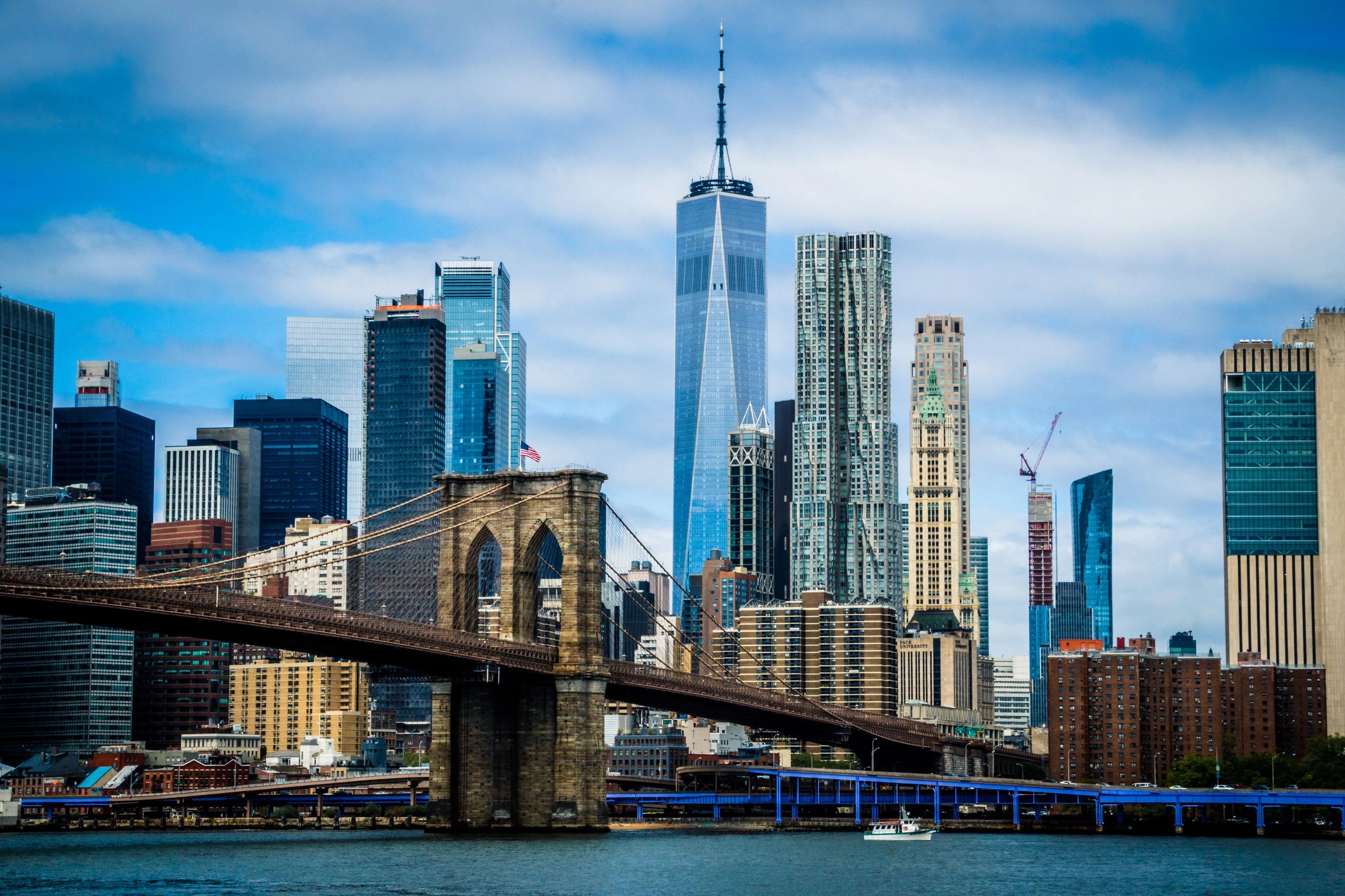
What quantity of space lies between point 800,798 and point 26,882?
7085cm

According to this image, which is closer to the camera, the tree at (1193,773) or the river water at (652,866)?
the river water at (652,866)

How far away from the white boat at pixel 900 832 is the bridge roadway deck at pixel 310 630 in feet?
34.1

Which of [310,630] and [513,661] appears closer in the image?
[310,630]

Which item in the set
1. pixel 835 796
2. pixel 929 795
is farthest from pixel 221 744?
pixel 929 795

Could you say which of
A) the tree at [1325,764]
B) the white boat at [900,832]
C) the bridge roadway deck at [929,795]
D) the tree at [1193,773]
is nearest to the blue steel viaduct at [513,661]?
the white boat at [900,832]

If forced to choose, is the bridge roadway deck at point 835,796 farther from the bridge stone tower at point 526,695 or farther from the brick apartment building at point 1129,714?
the bridge stone tower at point 526,695

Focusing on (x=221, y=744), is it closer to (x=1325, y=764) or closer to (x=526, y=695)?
(x=1325, y=764)

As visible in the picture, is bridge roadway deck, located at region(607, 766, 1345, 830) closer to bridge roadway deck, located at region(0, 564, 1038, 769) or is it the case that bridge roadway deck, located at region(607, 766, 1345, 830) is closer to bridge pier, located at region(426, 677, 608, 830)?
bridge roadway deck, located at region(0, 564, 1038, 769)

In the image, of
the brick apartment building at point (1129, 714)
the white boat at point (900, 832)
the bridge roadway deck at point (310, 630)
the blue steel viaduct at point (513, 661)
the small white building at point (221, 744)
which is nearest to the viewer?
the bridge roadway deck at point (310, 630)

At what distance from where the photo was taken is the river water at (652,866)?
70500mm

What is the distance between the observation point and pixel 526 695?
3777 inches

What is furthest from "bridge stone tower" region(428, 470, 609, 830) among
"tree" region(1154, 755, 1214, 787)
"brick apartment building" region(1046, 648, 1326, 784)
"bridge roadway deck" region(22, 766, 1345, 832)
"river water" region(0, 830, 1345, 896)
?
"brick apartment building" region(1046, 648, 1326, 784)

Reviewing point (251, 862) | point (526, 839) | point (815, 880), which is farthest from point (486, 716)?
point (815, 880)

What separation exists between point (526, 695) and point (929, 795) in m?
47.8
